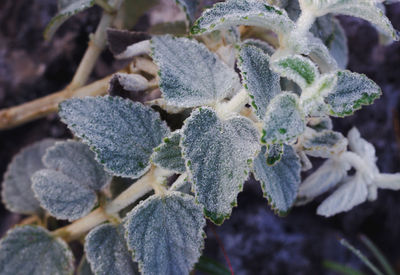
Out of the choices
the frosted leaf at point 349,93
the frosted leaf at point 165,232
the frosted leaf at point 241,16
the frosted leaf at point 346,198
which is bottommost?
the frosted leaf at point 346,198

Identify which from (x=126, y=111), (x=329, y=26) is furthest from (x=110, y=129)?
(x=329, y=26)

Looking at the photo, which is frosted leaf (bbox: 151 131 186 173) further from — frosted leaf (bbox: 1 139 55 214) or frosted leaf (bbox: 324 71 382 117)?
frosted leaf (bbox: 1 139 55 214)

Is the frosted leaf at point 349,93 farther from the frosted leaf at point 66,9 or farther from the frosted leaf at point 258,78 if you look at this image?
the frosted leaf at point 66,9

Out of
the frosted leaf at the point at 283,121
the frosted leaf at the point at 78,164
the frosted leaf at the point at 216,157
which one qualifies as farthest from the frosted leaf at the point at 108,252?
the frosted leaf at the point at 283,121

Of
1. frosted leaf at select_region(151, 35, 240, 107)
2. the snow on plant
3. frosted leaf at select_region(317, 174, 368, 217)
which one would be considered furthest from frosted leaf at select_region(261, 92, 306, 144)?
frosted leaf at select_region(317, 174, 368, 217)

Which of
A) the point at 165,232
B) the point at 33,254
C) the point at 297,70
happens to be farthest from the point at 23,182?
the point at 297,70

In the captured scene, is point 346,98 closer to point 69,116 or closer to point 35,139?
point 69,116

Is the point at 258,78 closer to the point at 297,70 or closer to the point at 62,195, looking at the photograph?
the point at 297,70
